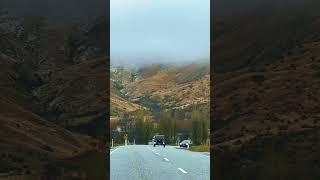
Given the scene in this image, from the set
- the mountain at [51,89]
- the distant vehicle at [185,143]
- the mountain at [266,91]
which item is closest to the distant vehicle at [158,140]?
the distant vehicle at [185,143]

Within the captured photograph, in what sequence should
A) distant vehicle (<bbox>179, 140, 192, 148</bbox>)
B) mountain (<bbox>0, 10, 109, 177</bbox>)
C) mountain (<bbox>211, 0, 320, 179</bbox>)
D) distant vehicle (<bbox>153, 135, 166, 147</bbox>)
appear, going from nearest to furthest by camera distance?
mountain (<bbox>0, 10, 109, 177</bbox>) → mountain (<bbox>211, 0, 320, 179</bbox>) → distant vehicle (<bbox>179, 140, 192, 148</bbox>) → distant vehicle (<bbox>153, 135, 166, 147</bbox>)

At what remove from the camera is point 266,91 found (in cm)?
1492

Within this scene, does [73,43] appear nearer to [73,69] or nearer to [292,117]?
[73,69]

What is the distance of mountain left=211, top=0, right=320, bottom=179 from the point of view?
14.1 meters

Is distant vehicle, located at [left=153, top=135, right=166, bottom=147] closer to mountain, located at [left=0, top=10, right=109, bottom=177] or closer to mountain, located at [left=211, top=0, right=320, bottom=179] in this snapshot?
mountain, located at [left=211, top=0, right=320, bottom=179]

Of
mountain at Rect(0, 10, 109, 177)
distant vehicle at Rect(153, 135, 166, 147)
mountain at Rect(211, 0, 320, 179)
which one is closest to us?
mountain at Rect(0, 10, 109, 177)

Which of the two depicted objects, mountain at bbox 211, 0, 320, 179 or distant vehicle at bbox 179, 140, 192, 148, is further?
distant vehicle at bbox 179, 140, 192, 148

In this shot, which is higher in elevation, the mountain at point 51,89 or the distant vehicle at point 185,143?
the mountain at point 51,89

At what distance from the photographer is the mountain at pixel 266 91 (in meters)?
14.1

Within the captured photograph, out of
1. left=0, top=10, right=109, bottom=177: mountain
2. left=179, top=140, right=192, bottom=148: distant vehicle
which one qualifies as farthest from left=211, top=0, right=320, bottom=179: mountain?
left=179, top=140, right=192, bottom=148: distant vehicle

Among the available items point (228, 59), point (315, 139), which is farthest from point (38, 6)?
point (315, 139)

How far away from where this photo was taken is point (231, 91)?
15383 millimetres

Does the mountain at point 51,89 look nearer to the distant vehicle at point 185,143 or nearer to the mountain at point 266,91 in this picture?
the mountain at point 266,91

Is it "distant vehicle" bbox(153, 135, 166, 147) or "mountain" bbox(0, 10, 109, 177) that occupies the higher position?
"mountain" bbox(0, 10, 109, 177)
